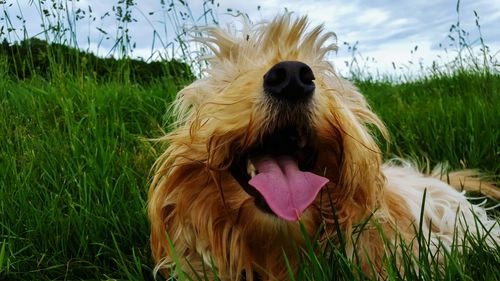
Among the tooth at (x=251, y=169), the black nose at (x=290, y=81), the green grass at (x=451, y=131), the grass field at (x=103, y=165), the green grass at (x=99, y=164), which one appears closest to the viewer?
the black nose at (x=290, y=81)

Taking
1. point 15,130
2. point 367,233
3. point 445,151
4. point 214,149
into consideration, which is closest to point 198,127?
point 214,149

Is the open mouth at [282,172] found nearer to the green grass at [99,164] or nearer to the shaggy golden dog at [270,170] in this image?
the shaggy golden dog at [270,170]

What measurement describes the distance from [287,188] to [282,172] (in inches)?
3.4

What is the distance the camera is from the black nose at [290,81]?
2.16m

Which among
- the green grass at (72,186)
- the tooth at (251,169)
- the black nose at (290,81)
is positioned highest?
the black nose at (290,81)

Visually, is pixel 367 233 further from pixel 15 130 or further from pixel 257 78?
pixel 15 130

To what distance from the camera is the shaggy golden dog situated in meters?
2.23

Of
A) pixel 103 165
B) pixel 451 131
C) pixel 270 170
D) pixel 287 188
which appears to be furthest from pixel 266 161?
pixel 451 131

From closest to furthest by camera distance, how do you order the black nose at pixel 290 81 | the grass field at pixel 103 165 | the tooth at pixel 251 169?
1. the black nose at pixel 290 81
2. the tooth at pixel 251 169
3. the grass field at pixel 103 165

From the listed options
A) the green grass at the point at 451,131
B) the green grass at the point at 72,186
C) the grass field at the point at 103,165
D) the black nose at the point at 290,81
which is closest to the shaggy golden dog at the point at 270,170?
the black nose at the point at 290,81

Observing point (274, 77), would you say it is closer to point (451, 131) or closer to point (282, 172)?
point (282, 172)

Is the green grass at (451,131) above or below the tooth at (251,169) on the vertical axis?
below

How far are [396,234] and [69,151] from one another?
7.41ft

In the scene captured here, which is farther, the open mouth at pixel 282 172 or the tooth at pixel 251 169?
the tooth at pixel 251 169
